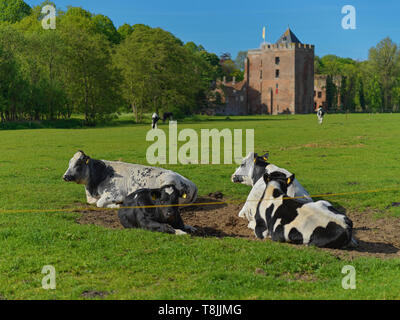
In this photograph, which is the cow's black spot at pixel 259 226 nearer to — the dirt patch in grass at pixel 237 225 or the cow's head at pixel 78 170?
the dirt patch in grass at pixel 237 225

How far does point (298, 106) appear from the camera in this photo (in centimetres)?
10900

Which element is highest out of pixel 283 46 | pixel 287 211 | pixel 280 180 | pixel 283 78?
pixel 283 46

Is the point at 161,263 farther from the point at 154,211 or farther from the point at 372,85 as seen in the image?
the point at 372,85

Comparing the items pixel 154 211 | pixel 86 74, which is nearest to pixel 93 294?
pixel 154 211

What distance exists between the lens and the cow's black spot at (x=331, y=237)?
8000 millimetres

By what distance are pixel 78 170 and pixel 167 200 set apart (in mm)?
3888

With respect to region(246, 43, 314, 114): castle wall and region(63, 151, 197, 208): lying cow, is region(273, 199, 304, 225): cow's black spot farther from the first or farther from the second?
region(246, 43, 314, 114): castle wall

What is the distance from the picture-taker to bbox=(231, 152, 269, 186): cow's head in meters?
11.7

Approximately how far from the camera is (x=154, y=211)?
902 cm

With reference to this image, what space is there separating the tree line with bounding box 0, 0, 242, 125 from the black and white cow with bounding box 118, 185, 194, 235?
45.9 m

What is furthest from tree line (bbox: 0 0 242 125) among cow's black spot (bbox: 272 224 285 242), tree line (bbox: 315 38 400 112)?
tree line (bbox: 315 38 400 112)

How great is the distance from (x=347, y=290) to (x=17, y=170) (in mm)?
14158

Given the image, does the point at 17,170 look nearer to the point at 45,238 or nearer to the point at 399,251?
the point at 45,238
